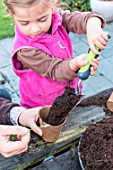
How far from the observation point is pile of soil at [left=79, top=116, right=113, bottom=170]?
1137 mm

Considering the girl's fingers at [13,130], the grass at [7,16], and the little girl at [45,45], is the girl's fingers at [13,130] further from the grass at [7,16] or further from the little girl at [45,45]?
the grass at [7,16]

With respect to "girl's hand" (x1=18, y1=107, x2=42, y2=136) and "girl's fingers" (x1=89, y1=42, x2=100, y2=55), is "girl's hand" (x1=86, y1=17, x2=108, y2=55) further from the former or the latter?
"girl's hand" (x1=18, y1=107, x2=42, y2=136)

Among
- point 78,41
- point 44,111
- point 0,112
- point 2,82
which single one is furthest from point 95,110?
point 78,41

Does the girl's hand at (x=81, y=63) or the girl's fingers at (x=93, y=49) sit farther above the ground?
the girl's fingers at (x=93, y=49)

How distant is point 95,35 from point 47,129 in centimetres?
44

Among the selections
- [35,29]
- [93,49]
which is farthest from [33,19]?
[93,49]

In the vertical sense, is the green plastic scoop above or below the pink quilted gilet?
above

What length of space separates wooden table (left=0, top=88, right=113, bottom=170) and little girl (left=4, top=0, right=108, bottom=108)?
17 centimetres

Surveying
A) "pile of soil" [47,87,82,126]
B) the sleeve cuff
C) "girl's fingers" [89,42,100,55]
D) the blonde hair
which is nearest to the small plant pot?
"pile of soil" [47,87,82,126]

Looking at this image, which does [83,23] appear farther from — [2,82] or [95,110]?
[2,82]

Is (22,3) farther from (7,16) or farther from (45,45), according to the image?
(7,16)

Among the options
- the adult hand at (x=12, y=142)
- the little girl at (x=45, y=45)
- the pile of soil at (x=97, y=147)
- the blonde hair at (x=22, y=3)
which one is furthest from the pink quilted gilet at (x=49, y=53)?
the adult hand at (x=12, y=142)

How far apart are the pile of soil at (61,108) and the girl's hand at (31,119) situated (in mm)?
54

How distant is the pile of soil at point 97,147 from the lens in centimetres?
114
